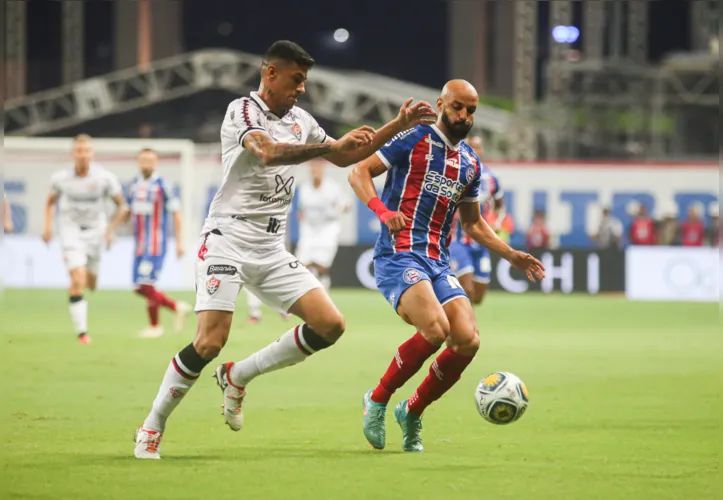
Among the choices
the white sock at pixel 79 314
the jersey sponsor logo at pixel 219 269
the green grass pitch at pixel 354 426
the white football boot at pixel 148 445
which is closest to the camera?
the green grass pitch at pixel 354 426

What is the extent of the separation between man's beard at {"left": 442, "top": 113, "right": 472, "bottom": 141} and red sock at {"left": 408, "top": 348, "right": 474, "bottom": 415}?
133 centimetres

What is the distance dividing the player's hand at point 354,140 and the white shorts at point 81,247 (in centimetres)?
860

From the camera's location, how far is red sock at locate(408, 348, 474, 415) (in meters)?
7.61

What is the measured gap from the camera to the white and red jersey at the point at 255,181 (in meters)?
7.20

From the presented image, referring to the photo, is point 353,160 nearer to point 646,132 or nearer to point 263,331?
point 263,331

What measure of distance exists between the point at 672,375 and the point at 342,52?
5553 centimetres

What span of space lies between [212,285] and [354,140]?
4.12 feet

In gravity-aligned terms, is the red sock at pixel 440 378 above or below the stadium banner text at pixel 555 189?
above

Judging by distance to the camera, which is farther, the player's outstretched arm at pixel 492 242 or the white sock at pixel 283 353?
the player's outstretched arm at pixel 492 242

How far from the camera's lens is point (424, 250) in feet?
25.6

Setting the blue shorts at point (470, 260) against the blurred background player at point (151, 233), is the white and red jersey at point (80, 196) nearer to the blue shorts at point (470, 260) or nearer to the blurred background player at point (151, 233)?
the blurred background player at point (151, 233)

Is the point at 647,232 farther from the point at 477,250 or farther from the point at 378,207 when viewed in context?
the point at 378,207

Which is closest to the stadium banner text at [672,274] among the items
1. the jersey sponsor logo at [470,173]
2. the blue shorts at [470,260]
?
the blue shorts at [470,260]

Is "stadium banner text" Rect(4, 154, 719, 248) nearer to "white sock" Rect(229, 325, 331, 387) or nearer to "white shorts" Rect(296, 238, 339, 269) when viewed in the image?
"white shorts" Rect(296, 238, 339, 269)
